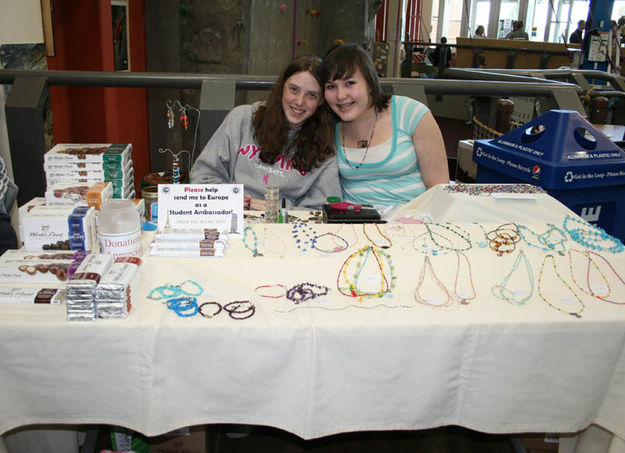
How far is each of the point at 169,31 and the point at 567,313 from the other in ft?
13.3

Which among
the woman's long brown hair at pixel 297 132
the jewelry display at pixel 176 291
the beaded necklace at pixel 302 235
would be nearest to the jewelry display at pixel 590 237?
the beaded necklace at pixel 302 235

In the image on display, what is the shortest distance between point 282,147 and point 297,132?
0.09 metres

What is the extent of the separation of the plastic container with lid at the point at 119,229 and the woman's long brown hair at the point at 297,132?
76 centimetres

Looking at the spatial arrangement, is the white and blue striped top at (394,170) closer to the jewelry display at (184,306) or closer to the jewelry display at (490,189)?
the jewelry display at (490,189)

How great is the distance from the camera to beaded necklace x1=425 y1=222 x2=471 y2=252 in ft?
5.45

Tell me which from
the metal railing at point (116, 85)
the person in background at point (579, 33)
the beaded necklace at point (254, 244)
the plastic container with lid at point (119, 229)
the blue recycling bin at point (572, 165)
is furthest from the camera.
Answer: the person in background at point (579, 33)

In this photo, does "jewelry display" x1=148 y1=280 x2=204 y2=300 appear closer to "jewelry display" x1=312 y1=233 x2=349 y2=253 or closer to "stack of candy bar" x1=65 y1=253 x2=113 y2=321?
"stack of candy bar" x1=65 y1=253 x2=113 y2=321

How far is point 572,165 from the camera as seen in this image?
2.12 m

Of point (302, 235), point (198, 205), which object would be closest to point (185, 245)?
point (198, 205)

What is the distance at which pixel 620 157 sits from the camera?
2232mm

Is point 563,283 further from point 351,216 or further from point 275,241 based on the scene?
point 275,241

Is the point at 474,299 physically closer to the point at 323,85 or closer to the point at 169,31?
the point at 323,85

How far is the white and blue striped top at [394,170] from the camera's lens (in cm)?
233

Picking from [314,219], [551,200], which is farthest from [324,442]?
[551,200]
